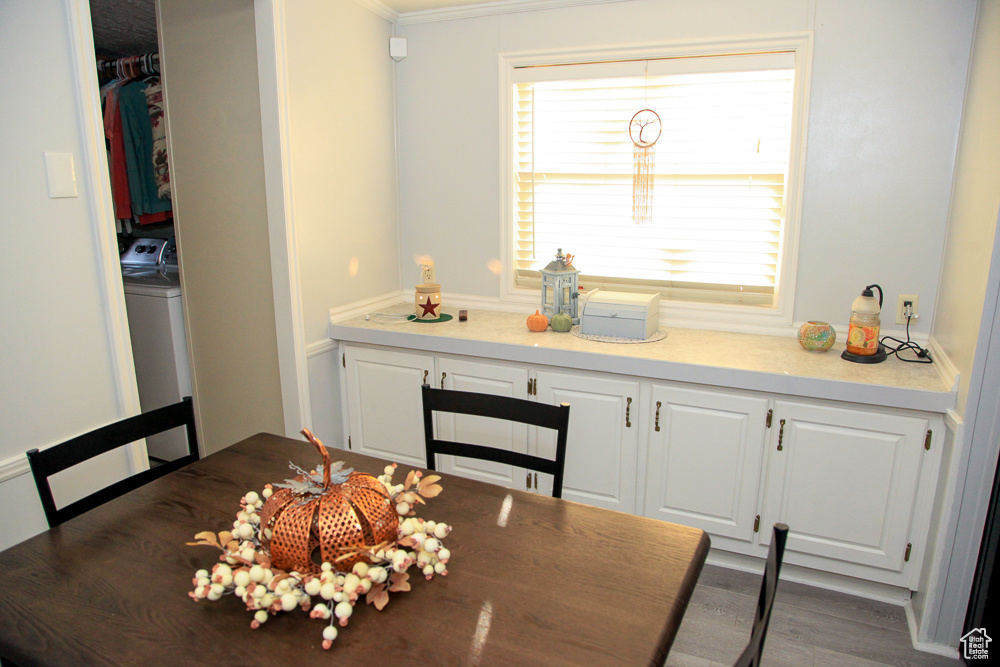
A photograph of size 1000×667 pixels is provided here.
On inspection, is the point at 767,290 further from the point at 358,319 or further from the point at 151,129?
the point at 151,129

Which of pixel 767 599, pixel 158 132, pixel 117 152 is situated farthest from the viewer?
pixel 117 152

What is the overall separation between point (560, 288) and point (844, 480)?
54.5 inches

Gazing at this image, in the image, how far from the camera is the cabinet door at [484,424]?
9.00 ft

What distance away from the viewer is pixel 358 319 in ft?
10.2

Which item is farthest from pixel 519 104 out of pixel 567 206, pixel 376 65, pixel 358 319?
pixel 358 319

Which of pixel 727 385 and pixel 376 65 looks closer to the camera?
pixel 727 385

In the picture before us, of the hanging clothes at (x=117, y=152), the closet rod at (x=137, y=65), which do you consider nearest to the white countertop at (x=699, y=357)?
the hanging clothes at (x=117, y=152)

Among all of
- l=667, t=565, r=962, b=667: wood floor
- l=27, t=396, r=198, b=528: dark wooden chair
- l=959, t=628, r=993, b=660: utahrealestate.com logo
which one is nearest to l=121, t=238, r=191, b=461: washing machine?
l=27, t=396, r=198, b=528: dark wooden chair

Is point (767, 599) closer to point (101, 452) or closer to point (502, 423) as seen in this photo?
point (101, 452)

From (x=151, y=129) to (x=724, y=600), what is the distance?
3.98 m

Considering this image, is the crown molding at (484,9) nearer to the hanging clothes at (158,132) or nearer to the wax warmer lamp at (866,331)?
the hanging clothes at (158,132)

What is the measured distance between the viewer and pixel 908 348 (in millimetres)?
2479

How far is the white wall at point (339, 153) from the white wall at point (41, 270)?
0.91 metres

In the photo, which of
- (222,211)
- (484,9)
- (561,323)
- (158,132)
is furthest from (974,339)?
(158,132)
